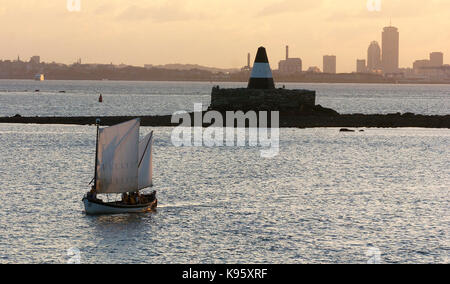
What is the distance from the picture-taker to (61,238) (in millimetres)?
33031

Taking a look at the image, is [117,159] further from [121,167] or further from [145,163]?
[145,163]

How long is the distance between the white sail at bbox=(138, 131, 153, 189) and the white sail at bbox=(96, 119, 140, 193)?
1365 millimetres

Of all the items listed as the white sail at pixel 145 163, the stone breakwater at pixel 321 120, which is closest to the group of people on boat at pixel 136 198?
the white sail at pixel 145 163

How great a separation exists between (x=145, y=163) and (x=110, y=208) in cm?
468

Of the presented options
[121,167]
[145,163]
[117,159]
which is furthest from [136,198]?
[145,163]

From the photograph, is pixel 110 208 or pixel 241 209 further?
pixel 241 209

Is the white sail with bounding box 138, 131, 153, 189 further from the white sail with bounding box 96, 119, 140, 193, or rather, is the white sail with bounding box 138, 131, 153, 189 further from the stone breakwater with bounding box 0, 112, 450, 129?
the stone breakwater with bounding box 0, 112, 450, 129

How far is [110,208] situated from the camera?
38500 millimetres

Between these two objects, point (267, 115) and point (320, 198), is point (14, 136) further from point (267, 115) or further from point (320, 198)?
point (320, 198)

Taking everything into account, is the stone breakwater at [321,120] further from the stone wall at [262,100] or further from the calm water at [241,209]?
the calm water at [241,209]

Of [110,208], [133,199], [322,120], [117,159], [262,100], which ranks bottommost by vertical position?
[110,208]

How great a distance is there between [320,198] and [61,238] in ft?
55.6

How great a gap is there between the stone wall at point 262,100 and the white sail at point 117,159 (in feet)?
187
